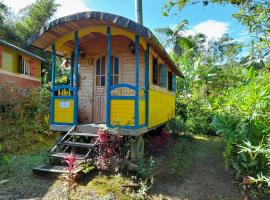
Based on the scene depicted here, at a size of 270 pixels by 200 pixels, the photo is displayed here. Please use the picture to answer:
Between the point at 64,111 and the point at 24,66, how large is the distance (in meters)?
11.0

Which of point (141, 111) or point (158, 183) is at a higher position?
point (141, 111)

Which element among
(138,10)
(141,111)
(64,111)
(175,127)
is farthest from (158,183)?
(138,10)

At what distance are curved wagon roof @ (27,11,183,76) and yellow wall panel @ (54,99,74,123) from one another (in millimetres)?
1846

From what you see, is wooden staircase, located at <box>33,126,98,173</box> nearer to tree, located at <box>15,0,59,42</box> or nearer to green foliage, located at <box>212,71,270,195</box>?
green foliage, located at <box>212,71,270,195</box>

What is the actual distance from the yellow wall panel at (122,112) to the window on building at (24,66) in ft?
38.7

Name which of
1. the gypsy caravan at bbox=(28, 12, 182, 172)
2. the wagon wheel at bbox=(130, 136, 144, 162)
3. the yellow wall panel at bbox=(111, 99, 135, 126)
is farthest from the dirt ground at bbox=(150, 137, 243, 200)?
the yellow wall panel at bbox=(111, 99, 135, 126)

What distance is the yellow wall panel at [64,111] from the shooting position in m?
6.92

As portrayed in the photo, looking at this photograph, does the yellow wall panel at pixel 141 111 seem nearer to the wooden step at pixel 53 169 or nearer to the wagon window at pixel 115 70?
the wagon window at pixel 115 70

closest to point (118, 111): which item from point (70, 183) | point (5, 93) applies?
point (70, 183)

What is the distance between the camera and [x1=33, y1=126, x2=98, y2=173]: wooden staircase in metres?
5.68

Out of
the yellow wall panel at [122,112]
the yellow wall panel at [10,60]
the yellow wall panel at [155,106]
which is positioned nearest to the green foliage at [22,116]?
the yellow wall panel at [122,112]

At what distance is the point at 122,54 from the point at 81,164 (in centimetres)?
370

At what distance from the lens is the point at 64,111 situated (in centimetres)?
700

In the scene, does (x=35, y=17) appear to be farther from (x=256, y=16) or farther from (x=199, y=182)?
(x=256, y=16)
